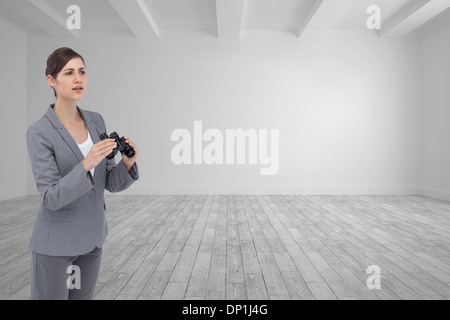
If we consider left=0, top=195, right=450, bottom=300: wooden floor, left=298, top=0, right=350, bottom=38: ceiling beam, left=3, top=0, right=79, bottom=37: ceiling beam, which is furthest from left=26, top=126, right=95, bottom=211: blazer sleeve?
left=3, top=0, right=79, bottom=37: ceiling beam

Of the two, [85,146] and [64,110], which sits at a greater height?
[64,110]

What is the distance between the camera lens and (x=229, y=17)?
617 centimetres

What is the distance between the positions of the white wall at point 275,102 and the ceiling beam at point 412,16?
0.39m

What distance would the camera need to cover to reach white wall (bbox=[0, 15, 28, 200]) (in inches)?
261

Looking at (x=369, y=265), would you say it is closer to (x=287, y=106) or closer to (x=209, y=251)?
(x=209, y=251)

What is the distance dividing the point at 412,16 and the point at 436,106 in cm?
196

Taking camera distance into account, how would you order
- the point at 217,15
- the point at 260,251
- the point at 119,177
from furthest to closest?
1. the point at 217,15
2. the point at 260,251
3. the point at 119,177

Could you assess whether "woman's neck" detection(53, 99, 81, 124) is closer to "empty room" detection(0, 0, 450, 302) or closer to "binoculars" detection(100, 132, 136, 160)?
"binoculars" detection(100, 132, 136, 160)

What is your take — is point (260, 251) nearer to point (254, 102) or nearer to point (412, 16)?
point (254, 102)

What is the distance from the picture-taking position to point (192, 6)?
6.22m

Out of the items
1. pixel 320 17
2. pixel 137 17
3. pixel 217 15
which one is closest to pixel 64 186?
pixel 217 15

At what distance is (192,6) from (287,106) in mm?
2877

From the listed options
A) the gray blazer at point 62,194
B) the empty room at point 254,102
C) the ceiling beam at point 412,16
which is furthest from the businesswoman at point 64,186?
the ceiling beam at point 412,16

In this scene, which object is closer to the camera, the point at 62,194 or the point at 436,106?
the point at 62,194
